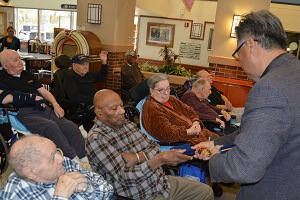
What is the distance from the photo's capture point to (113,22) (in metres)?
5.92

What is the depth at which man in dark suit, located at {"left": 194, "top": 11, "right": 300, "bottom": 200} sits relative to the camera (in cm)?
107

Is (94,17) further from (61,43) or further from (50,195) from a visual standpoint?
(50,195)

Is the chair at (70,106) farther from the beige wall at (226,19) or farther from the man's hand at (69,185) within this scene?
the beige wall at (226,19)

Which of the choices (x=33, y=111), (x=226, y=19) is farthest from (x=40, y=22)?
(x=33, y=111)

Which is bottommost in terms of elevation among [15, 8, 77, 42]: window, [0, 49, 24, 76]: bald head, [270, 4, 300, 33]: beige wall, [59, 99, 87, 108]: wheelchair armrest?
[59, 99, 87, 108]: wheelchair armrest

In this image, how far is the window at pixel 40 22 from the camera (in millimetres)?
11211

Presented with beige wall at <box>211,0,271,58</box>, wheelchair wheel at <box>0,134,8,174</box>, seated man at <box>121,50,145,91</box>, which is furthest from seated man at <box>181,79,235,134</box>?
beige wall at <box>211,0,271,58</box>

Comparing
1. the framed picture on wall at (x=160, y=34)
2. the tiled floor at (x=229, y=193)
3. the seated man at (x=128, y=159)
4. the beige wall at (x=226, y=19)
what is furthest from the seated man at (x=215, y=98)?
the framed picture on wall at (x=160, y=34)

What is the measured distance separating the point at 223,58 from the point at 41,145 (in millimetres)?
4937

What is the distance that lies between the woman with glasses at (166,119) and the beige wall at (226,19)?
120 inches

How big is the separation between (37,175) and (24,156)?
108mm

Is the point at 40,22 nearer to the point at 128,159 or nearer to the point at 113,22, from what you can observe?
the point at 113,22

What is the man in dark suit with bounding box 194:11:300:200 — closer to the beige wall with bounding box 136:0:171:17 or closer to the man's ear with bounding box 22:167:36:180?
the man's ear with bounding box 22:167:36:180

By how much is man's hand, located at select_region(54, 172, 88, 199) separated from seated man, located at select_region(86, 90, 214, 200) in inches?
17.1
